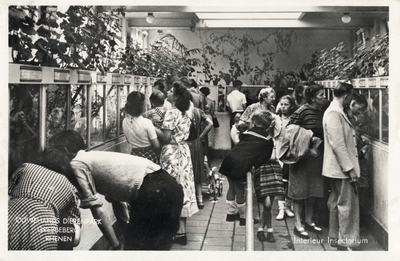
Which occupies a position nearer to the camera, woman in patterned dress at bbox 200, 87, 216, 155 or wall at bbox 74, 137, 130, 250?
wall at bbox 74, 137, 130, 250

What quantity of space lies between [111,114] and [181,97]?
1.64ft

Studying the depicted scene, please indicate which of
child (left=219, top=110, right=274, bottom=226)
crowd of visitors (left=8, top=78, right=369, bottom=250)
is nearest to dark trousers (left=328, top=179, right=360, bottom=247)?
crowd of visitors (left=8, top=78, right=369, bottom=250)

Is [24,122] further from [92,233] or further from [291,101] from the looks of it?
[291,101]

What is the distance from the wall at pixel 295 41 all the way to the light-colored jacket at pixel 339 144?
24.2 inches

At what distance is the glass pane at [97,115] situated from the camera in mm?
2984

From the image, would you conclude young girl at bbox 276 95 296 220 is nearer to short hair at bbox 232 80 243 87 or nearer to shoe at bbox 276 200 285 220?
shoe at bbox 276 200 285 220

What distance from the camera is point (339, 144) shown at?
111 inches

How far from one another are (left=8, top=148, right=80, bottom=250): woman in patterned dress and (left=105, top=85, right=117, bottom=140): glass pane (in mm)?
618

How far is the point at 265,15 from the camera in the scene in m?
3.42

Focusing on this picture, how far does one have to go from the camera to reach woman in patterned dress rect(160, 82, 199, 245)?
3.14 metres
